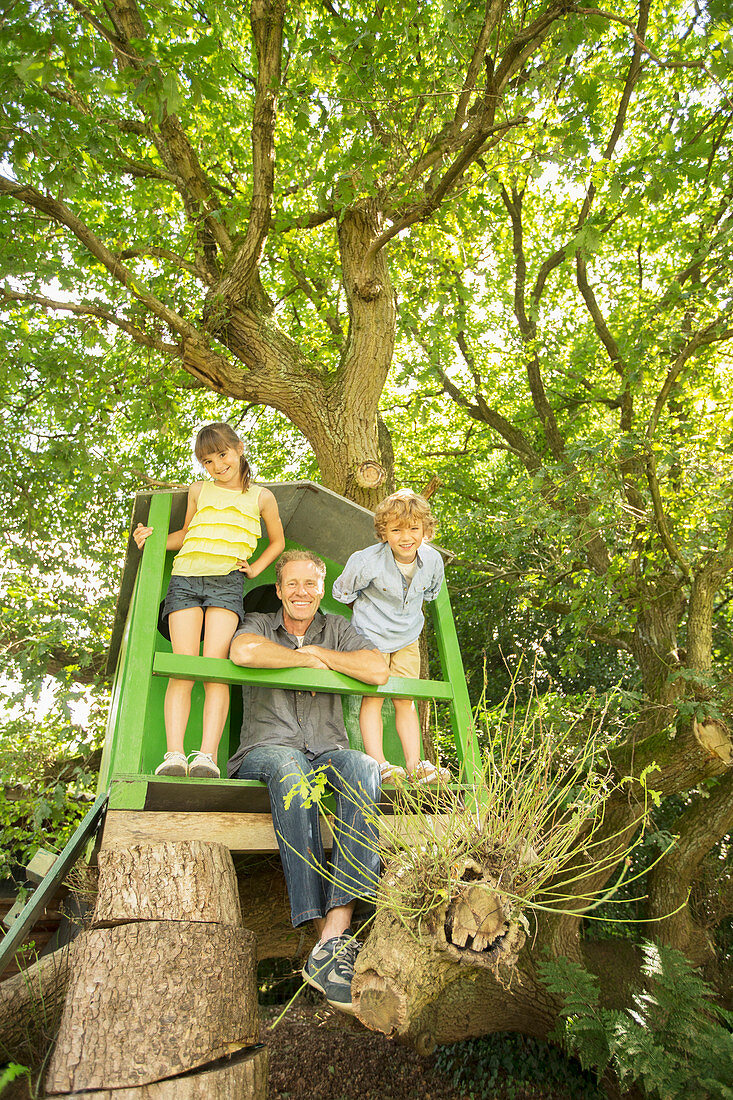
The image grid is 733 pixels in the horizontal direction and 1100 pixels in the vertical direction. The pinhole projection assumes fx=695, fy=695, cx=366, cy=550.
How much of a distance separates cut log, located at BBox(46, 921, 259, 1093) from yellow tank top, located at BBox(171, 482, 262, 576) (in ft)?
6.23

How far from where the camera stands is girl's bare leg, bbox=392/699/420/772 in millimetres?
3744

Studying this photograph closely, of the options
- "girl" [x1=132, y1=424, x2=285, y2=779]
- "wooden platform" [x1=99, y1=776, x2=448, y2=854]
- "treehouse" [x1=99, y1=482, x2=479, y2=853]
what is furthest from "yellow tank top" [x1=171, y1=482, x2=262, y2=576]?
"wooden platform" [x1=99, y1=776, x2=448, y2=854]

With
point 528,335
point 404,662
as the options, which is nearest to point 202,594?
point 404,662

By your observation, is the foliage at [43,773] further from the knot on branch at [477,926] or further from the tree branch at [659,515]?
the tree branch at [659,515]

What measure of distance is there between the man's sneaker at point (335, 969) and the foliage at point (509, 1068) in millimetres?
4206

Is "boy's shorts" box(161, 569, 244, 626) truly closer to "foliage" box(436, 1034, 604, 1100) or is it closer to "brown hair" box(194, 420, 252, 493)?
"brown hair" box(194, 420, 252, 493)

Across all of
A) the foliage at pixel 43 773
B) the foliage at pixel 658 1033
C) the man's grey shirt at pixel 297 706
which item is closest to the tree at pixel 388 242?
the foliage at pixel 658 1033

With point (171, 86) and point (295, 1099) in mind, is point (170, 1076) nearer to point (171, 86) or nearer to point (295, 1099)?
point (171, 86)

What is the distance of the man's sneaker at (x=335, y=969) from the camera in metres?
2.36

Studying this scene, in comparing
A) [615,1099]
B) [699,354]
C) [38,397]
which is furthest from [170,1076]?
[699,354]

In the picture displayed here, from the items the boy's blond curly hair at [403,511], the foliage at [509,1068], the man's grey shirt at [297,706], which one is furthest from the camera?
the foliage at [509,1068]

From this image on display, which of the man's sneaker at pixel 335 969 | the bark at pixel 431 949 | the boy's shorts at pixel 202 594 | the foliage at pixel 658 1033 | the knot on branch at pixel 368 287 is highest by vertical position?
the knot on branch at pixel 368 287

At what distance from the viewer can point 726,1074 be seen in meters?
3.78

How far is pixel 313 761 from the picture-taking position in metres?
3.31
